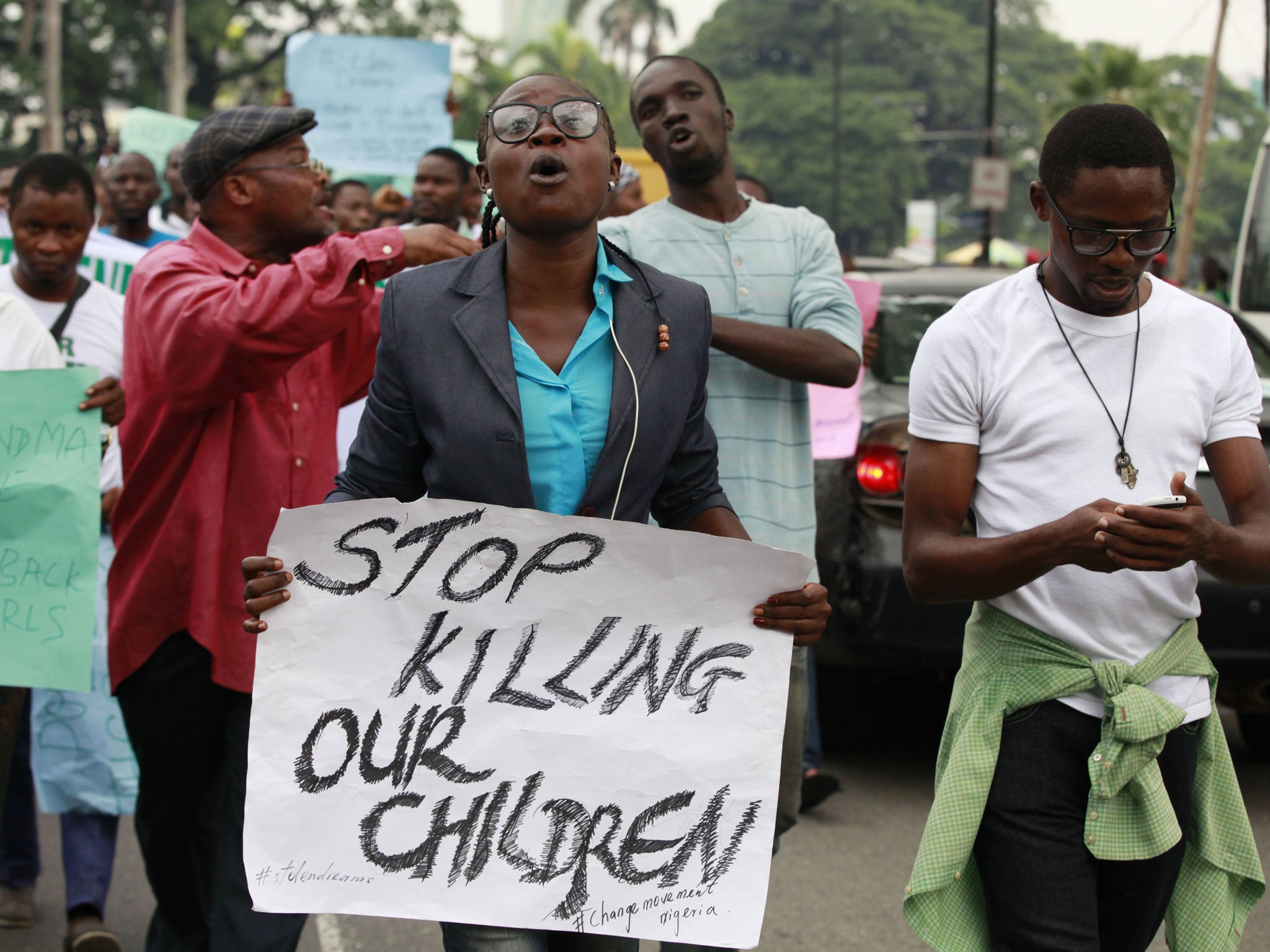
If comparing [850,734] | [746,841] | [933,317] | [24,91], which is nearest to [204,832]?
[746,841]

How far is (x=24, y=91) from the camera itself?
33.1 m

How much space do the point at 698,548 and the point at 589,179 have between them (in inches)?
24.2

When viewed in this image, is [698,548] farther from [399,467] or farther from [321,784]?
[321,784]

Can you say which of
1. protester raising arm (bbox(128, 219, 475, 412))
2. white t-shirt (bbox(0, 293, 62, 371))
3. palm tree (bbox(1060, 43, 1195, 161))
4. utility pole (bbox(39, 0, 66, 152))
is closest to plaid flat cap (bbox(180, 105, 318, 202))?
protester raising arm (bbox(128, 219, 475, 412))

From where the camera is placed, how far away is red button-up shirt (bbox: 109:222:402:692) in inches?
123

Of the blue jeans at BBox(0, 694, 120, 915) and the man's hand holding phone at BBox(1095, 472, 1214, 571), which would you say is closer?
the man's hand holding phone at BBox(1095, 472, 1214, 571)

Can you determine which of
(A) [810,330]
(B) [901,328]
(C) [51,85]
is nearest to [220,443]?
(A) [810,330]

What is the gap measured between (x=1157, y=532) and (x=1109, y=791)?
0.49 m

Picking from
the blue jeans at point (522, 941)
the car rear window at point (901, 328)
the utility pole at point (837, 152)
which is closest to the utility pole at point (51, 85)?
the car rear window at point (901, 328)

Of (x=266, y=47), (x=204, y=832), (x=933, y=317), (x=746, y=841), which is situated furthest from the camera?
(x=266, y=47)

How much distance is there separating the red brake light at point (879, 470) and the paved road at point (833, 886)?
115cm

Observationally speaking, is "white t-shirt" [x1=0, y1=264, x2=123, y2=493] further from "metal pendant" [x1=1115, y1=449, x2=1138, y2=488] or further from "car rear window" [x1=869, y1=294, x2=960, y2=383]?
"metal pendant" [x1=1115, y1=449, x2=1138, y2=488]

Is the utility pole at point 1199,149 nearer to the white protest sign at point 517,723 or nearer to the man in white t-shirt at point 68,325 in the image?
the man in white t-shirt at point 68,325

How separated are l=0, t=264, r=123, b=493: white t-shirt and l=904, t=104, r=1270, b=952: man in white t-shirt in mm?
2699
